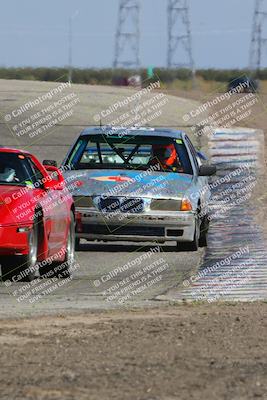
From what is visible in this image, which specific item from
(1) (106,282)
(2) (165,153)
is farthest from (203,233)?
(1) (106,282)

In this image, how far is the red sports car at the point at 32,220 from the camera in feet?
39.1

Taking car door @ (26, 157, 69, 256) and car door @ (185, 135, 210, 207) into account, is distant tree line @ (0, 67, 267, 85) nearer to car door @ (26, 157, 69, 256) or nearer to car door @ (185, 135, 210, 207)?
car door @ (185, 135, 210, 207)

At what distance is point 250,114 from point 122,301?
48.2m

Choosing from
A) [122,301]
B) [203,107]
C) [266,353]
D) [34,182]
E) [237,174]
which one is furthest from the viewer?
[203,107]

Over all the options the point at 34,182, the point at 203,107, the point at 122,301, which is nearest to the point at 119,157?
the point at 34,182

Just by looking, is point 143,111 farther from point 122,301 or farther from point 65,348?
point 65,348

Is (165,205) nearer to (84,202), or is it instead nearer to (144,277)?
(84,202)

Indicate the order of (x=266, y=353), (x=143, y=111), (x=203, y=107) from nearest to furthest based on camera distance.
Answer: (x=266, y=353) < (x=143, y=111) < (x=203, y=107)

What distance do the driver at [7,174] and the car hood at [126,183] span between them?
2.87 metres

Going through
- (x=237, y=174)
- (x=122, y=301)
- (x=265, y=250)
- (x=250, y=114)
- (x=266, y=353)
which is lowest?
(x=250, y=114)

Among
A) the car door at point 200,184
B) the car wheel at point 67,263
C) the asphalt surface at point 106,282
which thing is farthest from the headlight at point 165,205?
the car wheel at point 67,263

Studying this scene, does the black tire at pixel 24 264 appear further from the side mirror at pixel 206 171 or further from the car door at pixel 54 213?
the side mirror at pixel 206 171

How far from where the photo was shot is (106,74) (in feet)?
208

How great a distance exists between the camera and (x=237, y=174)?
31.8m
